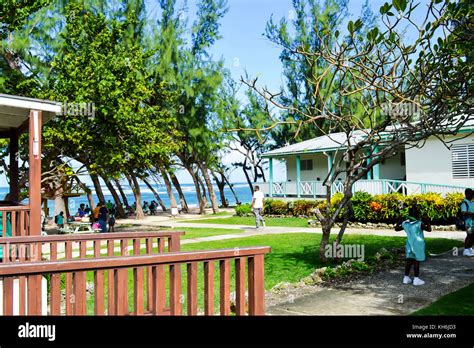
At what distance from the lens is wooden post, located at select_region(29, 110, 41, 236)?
322 inches

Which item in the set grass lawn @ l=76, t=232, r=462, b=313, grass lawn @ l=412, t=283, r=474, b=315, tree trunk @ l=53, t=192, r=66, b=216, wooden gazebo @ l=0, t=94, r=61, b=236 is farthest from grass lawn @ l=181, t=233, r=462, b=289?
tree trunk @ l=53, t=192, r=66, b=216

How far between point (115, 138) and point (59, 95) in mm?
2404

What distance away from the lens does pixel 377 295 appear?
733 centimetres

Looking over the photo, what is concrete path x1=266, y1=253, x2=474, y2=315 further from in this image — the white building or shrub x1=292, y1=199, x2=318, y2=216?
shrub x1=292, y1=199, x2=318, y2=216

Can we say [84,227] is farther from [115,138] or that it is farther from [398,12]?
[398,12]

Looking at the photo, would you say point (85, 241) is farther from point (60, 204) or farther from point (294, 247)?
point (60, 204)

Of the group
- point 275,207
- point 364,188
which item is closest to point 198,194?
point 275,207

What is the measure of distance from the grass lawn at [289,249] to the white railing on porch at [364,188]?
592cm

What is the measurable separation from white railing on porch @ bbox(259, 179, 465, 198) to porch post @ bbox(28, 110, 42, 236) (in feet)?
51.4

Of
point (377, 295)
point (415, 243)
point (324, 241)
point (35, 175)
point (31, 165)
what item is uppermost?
point (31, 165)

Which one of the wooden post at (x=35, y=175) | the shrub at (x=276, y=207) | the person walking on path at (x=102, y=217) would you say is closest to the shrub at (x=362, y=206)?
the shrub at (x=276, y=207)

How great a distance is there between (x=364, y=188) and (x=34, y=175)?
55.6ft

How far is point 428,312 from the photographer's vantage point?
6.21 m

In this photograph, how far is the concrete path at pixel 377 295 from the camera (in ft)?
21.3
